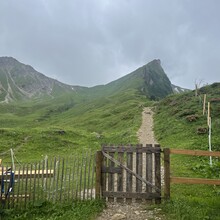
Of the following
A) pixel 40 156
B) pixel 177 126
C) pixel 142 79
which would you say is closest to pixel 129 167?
pixel 40 156

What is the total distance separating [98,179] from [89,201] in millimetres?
929

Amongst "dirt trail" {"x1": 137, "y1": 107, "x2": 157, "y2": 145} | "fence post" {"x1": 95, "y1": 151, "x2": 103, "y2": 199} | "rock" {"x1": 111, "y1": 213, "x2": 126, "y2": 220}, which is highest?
"dirt trail" {"x1": 137, "y1": 107, "x2": 157, "y2": 145}

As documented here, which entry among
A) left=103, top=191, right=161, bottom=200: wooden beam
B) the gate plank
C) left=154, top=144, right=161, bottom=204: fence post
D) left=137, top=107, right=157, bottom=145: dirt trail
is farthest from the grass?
left=137, top=107, right=157, bottom=145: dirt trail

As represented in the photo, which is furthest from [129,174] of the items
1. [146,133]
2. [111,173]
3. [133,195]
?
[146,133]

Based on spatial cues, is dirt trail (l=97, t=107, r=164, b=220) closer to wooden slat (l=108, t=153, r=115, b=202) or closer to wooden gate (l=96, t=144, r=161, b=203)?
wooden gate (l=96, t=144, r=161, b=203)

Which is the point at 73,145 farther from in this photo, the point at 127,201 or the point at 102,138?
the point at 127,201

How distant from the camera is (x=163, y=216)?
10.1m

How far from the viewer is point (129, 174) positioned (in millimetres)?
11695

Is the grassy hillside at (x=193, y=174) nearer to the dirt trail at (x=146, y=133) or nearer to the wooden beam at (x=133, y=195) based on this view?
the wooden beam at (x=133, y=195)

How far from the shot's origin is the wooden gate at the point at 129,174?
11.6 m

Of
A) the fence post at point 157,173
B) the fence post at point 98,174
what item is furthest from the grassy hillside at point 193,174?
the fence post at point 98,174

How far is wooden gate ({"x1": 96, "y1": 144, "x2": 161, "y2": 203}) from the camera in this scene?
38.0 ft

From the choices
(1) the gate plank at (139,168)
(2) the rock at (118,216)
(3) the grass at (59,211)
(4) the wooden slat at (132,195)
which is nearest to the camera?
(2) the rock at (118,216)

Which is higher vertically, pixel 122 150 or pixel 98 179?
pixel 122 150
